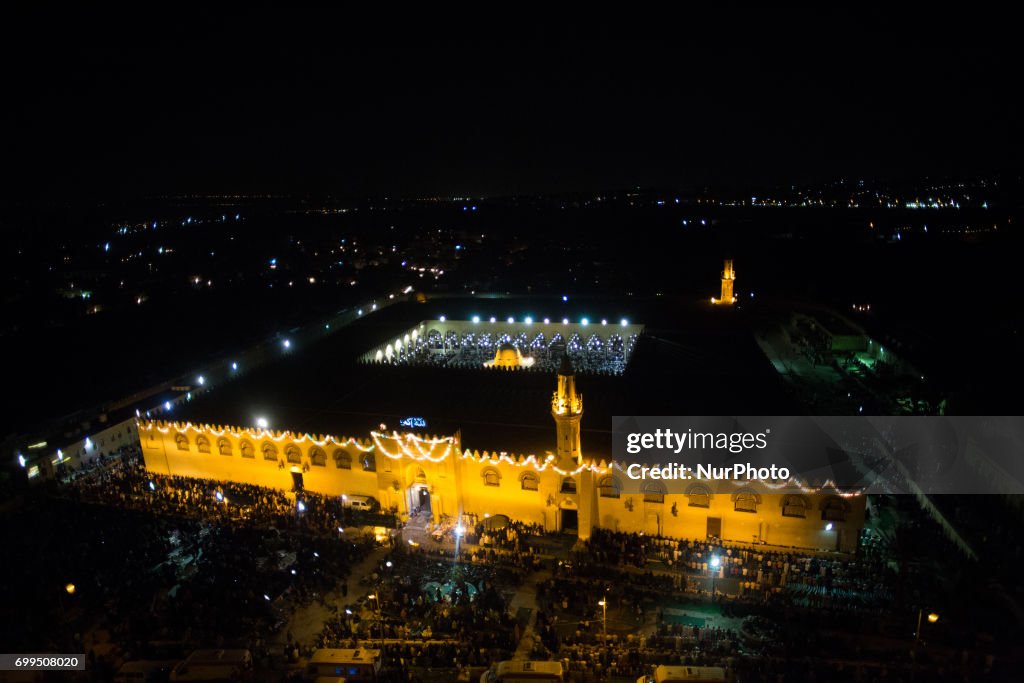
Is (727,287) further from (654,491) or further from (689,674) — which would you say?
(689,674)

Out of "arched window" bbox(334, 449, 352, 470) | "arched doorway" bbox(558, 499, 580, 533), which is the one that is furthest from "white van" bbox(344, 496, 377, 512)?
"arched doorway" bbox(558, 499, 580, 533)

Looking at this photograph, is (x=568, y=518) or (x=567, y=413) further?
(x=568, y=518)

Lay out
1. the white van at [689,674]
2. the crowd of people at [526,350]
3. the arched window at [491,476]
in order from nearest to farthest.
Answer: the white van at [689,674]
the arched window at [491,476]
the crowd of people at [526,350]

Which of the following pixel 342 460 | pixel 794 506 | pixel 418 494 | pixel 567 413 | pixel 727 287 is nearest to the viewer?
pixel 794 506

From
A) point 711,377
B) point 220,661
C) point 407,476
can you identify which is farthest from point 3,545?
point 711,377

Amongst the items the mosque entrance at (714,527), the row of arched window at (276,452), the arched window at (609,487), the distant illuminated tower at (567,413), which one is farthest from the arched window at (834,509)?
the row of arched window at (276,452)

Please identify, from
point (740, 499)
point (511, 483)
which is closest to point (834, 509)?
point (740, 499)

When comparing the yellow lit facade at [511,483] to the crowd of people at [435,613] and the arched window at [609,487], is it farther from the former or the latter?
the crowd of people at [435,613]
